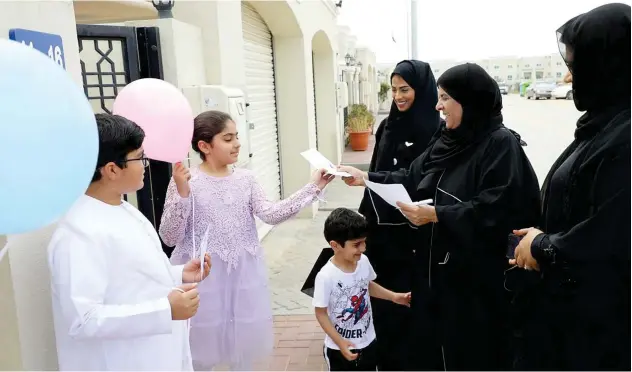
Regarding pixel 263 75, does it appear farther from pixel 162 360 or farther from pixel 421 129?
pixel 162 360

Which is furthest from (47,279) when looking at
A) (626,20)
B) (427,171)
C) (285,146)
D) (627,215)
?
(285,146)

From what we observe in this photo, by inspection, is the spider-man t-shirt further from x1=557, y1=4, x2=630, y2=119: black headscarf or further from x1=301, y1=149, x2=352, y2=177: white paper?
x1=557, y1=4, x2=630, y2=119: black headscarf

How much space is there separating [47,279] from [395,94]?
204 cm

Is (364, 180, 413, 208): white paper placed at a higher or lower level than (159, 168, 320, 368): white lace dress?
higher

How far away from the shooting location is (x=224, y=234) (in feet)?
8.15

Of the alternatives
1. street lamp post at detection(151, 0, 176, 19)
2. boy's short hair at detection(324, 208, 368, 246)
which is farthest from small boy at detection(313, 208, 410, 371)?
street lamp post at detection(151, 0, 176, 19)

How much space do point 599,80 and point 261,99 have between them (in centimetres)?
522

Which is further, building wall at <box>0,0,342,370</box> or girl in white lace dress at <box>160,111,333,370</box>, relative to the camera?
girl in white lace dress at <box>160,111,333,370</box>

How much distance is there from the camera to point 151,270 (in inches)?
64.0

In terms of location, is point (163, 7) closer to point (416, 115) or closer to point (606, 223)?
point (416, 115)

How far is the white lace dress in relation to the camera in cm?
245

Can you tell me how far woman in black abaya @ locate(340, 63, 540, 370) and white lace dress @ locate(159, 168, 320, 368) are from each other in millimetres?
624

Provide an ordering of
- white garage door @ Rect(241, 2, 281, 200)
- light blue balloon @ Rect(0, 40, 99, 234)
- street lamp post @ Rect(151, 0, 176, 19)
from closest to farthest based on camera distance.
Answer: light blue balloon @ Rect(0, 40, 99, 234) → street lamp post @ Rect(151, 0, 176, 19) → white garage door @ Rect(241, 2, 281, 200)

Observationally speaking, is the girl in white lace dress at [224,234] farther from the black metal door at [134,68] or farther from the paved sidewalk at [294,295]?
the black metal door at [134,68]
